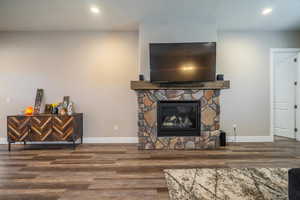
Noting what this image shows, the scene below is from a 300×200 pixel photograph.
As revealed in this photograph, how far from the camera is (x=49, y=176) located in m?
2.64

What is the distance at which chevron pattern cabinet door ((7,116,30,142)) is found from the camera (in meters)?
3.99

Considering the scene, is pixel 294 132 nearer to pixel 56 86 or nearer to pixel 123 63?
pixel 123 63

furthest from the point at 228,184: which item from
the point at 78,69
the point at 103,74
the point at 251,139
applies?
the point at 78,69

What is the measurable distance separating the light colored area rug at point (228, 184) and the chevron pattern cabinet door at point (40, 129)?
109 inches

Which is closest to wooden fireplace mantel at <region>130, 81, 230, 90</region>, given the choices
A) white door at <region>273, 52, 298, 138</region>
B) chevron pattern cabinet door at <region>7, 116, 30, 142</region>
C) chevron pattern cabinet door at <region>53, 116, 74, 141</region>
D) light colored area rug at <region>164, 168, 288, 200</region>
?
chevron pattern cabinet door at <region>53, 116, 74, 141</region>

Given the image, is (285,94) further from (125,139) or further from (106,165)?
(106,165)

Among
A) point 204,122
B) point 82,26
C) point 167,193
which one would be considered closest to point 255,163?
point 204,122

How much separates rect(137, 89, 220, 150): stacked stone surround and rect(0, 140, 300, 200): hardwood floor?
309 mm

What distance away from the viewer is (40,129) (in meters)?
4.00

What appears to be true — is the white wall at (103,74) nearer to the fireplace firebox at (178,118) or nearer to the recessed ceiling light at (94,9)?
the fireplace firebox at (178,118)

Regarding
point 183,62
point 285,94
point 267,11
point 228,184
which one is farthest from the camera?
point 285,94

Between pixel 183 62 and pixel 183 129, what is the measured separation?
1.47 metres

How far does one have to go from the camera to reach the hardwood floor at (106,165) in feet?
7.18

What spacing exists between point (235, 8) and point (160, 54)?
166 centimetres
